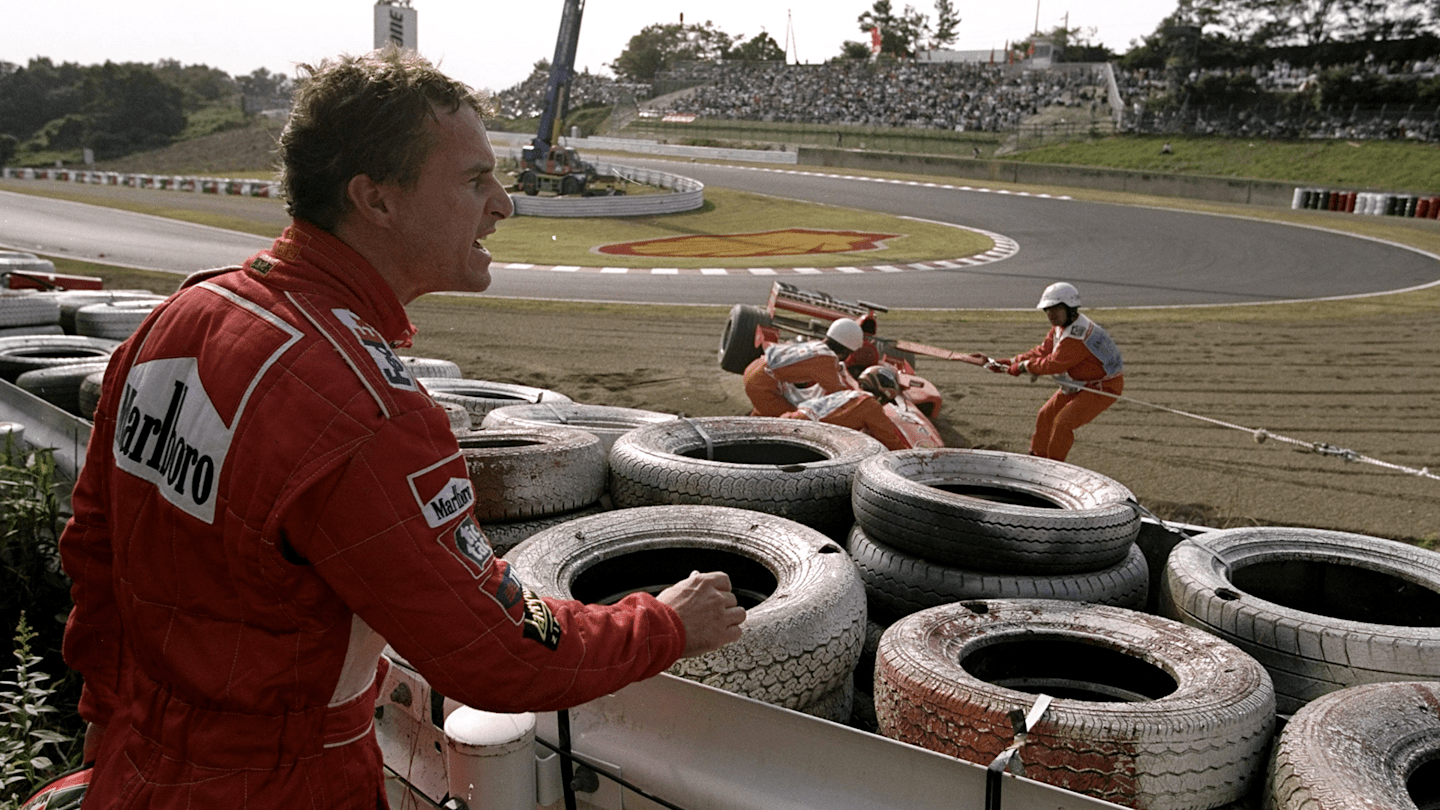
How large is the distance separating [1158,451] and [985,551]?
5801mm

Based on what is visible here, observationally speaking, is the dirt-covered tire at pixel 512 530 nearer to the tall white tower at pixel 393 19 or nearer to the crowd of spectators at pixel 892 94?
the tall white tower at pixel 393 19

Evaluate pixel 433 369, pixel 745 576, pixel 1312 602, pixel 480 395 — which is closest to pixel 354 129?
pixel 745 576

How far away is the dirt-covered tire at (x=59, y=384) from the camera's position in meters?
5.80

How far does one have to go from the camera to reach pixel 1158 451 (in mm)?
8711

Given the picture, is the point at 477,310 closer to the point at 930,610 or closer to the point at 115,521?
the point at 930,610

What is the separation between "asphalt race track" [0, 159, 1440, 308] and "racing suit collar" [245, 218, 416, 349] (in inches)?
565

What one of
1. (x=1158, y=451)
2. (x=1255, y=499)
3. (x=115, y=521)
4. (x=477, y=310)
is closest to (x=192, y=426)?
(x=115, y=521)

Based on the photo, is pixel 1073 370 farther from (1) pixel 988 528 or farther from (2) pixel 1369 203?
(2) pixel 1369 203

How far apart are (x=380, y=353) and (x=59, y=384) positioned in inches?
214

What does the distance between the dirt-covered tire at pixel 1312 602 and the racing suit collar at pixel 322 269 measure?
2.81 meters

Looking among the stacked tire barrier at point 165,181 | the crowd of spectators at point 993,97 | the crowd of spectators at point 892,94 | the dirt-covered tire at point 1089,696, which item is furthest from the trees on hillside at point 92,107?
the dirt-covered tire at point 1089,696

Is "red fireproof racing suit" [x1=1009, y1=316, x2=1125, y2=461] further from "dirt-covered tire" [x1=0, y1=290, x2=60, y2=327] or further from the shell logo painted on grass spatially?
the shell logo painted on grass

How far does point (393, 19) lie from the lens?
470 inches

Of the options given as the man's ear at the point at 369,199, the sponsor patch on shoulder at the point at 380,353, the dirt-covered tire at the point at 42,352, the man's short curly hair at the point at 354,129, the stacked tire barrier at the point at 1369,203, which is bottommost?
the dirt-covered tire at the point at 42,352
